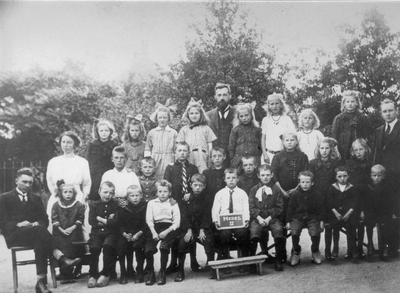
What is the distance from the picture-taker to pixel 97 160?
4.12 m

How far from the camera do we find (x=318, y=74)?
4523 mm

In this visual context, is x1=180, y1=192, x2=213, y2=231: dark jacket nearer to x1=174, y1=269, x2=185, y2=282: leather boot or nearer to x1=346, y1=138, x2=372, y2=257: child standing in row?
x1=174, y1=269, x2=185, y2=282: leather boot

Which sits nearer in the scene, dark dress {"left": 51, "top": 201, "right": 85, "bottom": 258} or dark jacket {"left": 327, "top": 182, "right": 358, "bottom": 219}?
dark dress {"left": 51, "top": 201, "right": 85, "bottom": 258}

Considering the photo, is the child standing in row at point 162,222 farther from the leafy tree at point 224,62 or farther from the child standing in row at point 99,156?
the leafy tree at point 224,62

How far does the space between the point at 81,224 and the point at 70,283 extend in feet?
1.80

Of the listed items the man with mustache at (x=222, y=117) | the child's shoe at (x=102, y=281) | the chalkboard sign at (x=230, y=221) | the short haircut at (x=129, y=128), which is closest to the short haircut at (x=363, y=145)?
the man with mustache at (x=222, y=117)

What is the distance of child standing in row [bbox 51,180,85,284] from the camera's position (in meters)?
3.45

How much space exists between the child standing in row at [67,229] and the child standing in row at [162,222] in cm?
67

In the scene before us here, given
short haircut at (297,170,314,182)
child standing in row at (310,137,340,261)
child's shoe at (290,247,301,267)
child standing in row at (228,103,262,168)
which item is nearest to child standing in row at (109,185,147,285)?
child standing in row at (228,103,262,168)

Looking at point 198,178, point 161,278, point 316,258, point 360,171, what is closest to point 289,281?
point 316,258

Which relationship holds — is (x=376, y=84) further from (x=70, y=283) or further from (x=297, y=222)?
(x=70, y=283)

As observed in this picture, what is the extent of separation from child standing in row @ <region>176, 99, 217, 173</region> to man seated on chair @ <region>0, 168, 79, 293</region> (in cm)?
160

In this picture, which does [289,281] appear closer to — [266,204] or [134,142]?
[266,204]

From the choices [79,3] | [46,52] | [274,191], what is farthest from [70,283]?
[79,3]
